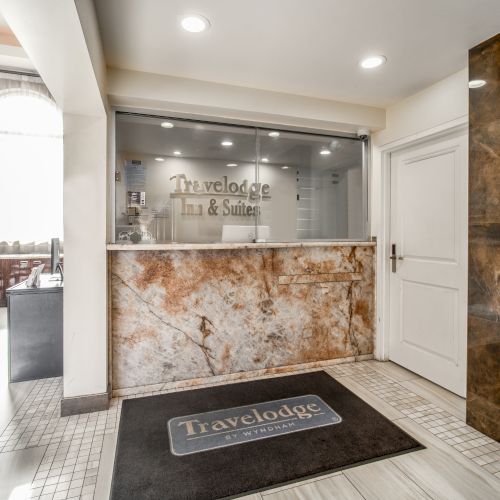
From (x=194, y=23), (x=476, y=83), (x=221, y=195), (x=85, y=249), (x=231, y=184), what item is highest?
(x=194, y=23)

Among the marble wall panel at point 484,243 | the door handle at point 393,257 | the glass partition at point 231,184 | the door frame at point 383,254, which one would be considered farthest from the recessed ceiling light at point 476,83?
the door handle at point 393,257

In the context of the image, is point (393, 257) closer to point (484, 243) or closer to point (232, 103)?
point (484, 243)

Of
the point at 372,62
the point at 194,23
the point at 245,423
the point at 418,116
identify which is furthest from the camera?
the point at 418,116

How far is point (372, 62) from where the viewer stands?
247 centimetres

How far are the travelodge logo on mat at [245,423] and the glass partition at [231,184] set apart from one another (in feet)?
4.65

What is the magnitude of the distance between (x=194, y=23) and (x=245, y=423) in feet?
8.53

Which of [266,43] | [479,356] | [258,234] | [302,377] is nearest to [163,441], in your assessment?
[302,377]

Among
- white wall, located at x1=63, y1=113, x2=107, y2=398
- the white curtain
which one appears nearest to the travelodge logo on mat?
white wall, located at x1=63, y1=113, x2=107, y2=398

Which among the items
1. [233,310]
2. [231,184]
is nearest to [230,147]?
[231,184]

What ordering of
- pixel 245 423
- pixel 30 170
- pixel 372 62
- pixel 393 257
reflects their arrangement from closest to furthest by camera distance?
1. pixel 245 423
2. pixel 372 62
3. pixel 393 257
4. pixel 30 170

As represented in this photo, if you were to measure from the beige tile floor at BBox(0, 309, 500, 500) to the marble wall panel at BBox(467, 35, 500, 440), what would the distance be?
288 mm

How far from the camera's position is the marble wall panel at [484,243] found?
214 cm

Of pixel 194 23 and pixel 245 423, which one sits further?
pixel 245 423

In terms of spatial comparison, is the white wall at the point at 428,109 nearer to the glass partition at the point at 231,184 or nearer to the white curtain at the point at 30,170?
the glass partition at the point at 231,184
